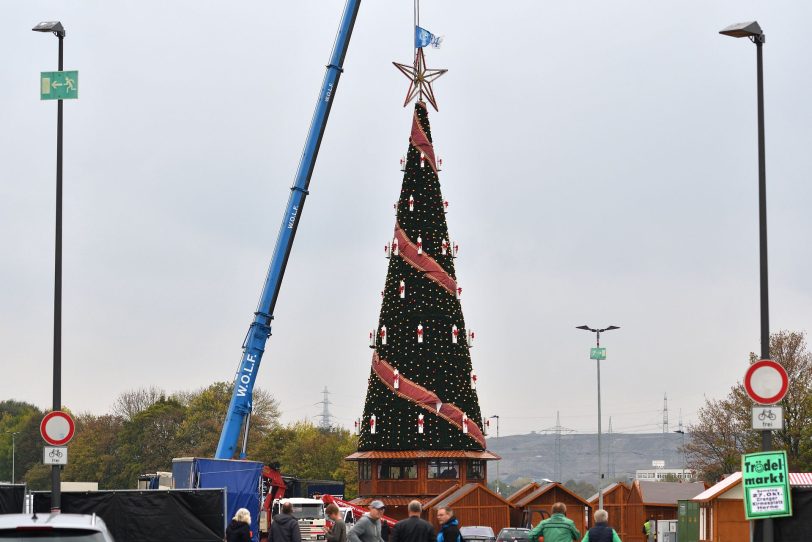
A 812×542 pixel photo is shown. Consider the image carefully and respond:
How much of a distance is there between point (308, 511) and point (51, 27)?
97.7 ft

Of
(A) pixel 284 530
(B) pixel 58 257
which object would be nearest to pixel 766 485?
(A) pixel 284 530

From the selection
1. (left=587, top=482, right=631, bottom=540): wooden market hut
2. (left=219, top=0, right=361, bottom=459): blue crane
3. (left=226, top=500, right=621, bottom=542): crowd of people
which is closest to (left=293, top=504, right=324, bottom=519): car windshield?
(left=219, top=0, right=361, bottom=459): blue crane

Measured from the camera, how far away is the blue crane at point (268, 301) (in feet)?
173

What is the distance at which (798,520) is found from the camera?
64.1 ft

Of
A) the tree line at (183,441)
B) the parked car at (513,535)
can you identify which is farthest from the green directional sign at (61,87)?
the tree line at (183,441)

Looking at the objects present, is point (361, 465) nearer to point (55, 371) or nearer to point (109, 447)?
point (55, 371)

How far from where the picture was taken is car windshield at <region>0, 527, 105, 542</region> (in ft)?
43.8

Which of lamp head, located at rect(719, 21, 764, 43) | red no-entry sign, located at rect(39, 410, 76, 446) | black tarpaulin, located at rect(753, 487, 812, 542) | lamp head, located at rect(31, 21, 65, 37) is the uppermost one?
lamp head, located at rect(31, 21, 65, 37)

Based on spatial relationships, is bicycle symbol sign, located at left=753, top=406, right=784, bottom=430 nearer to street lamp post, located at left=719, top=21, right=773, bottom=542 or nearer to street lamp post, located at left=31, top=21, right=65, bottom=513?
street lamp post, located at left=719, top=21, right=773, bottom=542

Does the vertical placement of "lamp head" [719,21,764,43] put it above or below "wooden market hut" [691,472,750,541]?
above

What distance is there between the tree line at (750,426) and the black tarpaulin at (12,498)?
39.4m

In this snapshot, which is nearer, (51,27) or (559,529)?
(559,529)

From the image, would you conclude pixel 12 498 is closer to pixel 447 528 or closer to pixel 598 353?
pixel 447 528

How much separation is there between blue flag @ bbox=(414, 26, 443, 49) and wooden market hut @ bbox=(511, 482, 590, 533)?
2331 cm
